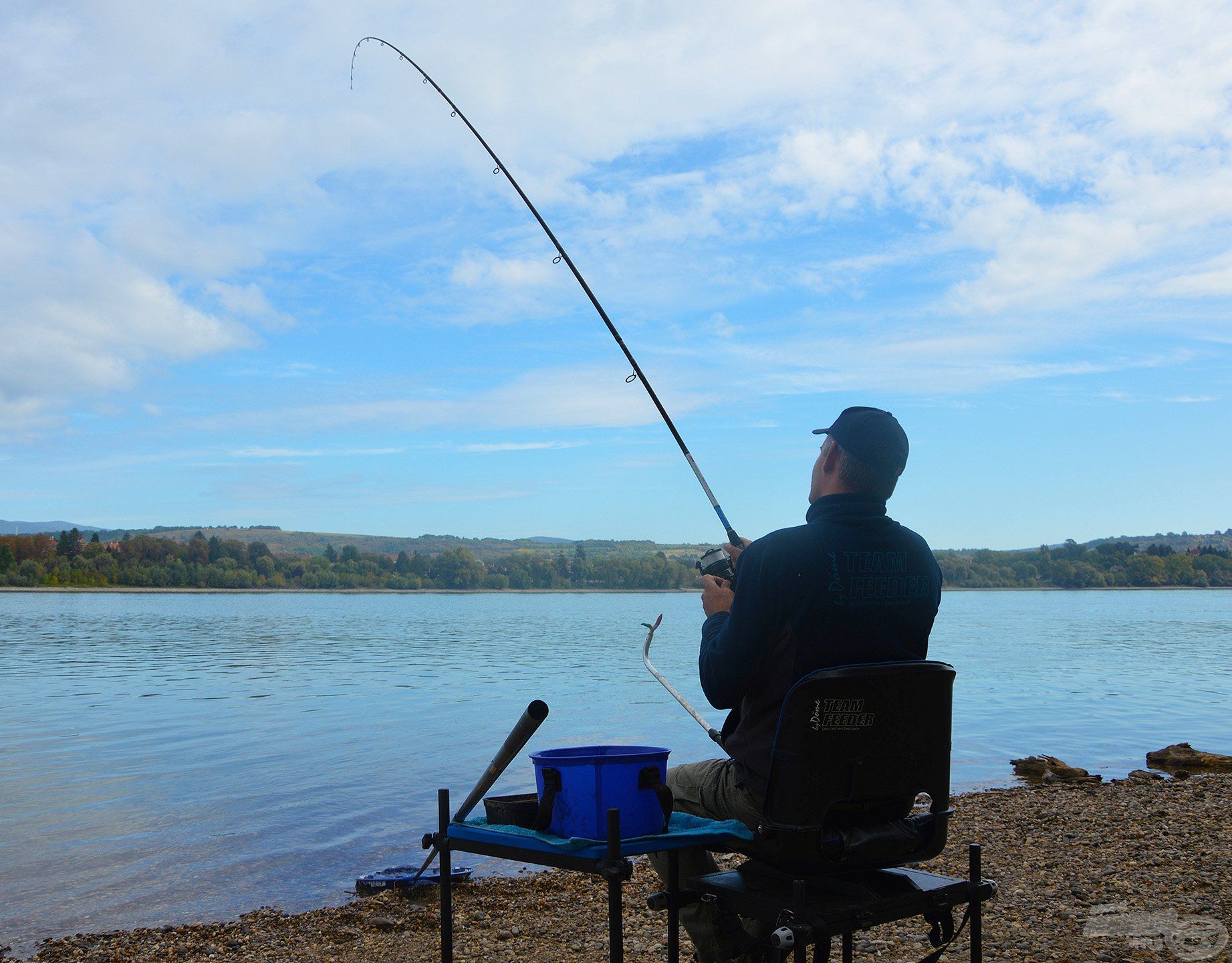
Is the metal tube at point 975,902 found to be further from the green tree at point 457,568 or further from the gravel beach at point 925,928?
the green tree at point 457,568

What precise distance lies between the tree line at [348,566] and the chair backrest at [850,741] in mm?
95859

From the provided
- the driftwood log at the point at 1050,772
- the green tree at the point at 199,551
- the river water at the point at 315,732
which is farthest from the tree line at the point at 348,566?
the driftwood log at the point at 1050,772

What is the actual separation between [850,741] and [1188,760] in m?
11.8

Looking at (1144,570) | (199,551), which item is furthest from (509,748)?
(1144,570)

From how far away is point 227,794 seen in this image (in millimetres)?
11953

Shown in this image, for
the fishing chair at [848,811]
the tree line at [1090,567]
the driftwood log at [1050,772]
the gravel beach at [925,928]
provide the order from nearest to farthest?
the fishing chair at [848,811] → the gravel beach at [925,928] → the driftwood log at [1050,772] → the tree line at [1090,567]

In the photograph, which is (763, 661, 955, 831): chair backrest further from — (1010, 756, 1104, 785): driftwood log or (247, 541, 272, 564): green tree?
(247, 541, 272, 564): green tree

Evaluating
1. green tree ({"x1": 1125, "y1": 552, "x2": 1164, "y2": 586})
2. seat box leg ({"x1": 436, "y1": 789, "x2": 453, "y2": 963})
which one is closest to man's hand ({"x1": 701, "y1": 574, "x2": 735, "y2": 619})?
seat box leg ({"x1": 436, "y1": 789, "x2": 453, "y2": 963})

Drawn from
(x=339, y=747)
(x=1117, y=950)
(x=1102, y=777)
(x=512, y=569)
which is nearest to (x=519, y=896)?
(x=1117, y=950)

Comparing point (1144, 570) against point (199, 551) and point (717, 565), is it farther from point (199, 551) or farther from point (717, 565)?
point (717, 565)

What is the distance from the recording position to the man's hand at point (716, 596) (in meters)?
3.07

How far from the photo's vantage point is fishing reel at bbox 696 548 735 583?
335 cm

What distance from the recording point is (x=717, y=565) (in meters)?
3.36

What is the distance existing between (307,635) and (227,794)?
1534 inches
